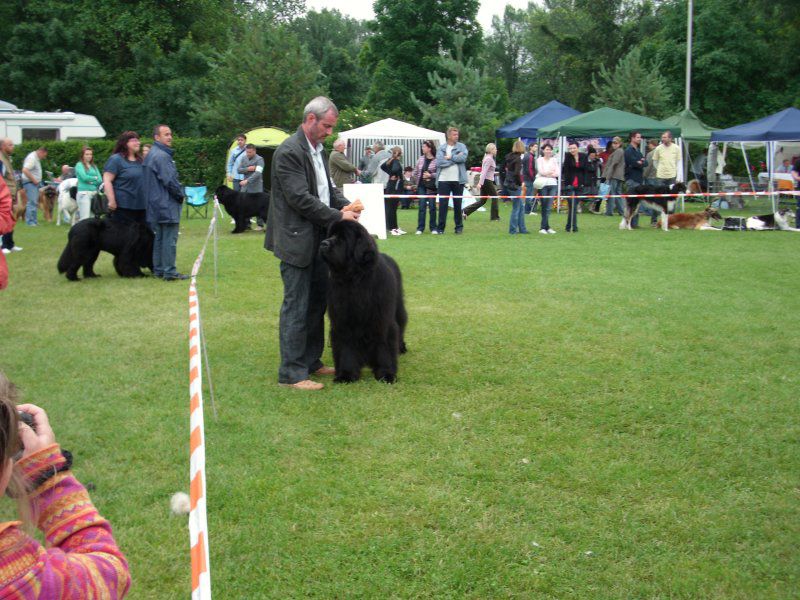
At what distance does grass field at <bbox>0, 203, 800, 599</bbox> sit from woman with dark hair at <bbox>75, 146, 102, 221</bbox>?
8.22 meters

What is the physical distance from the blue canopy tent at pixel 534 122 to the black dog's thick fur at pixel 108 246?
824 inches

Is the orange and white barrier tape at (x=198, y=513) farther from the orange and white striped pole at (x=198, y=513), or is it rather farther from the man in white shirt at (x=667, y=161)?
the man in white shirt at (x=667, y=161)

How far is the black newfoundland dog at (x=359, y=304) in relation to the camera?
19.4 ft

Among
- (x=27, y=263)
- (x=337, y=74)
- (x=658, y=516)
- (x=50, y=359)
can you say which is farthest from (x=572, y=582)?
(x=337, y=74)

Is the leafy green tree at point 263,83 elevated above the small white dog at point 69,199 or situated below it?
above

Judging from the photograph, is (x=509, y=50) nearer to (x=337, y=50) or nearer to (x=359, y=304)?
(x=337, y=50)

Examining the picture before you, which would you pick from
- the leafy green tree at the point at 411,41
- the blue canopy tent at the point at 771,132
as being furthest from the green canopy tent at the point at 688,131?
the leafy green tree at the point at 411,41

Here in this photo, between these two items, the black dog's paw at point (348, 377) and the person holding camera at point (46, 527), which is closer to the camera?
the person holding camera at point (46, 527)

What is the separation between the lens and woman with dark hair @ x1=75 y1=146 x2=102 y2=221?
686 inches

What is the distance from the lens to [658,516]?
4.03 meters

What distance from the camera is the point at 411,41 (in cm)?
4762

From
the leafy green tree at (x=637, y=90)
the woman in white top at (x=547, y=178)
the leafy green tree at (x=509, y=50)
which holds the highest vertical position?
the leafy green tree at (x=509, y=50)

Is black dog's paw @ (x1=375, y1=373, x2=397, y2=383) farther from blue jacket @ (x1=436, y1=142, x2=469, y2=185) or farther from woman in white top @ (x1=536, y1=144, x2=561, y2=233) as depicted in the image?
woman in white top @ (x1=536, y1=144, x2=561, y2=233)

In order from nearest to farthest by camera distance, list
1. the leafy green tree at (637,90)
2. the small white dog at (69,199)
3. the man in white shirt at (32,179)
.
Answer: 1. the man in white shirt at (32,179)
2. the small white dog at (69,199)
3. the leafy green tree at (637,90)
